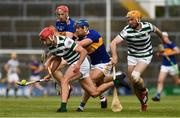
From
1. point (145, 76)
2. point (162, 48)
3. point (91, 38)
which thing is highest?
point (91, 38)

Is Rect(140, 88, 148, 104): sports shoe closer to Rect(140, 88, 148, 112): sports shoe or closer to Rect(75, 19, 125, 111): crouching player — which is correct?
Rect(140, 88, 148, 112): sports shoe

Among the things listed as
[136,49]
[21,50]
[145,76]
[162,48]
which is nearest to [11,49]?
[21,50]

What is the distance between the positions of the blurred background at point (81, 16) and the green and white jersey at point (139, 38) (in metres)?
20.4

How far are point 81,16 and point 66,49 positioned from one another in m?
23.4

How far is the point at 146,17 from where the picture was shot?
135ft

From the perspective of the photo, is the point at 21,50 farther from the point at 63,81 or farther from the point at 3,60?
the point at 63,81

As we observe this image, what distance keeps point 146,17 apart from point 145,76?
3.01m

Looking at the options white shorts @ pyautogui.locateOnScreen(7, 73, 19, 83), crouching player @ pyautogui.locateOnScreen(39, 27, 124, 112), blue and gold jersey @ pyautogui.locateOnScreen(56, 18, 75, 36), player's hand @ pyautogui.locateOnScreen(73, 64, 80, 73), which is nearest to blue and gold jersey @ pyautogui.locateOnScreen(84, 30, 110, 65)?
crouching player @ pyautogui.locateOnScreen(39, 27, 124, 112)

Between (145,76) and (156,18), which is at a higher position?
(156,18)

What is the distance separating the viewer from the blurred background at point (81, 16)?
41.0m

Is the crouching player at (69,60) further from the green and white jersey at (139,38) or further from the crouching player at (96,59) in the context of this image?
the green and white jersey at (139,38)

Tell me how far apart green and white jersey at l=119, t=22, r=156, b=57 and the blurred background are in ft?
67.1

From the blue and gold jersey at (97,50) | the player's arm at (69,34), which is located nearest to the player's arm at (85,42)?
the blue and gold jersey at (97,50)

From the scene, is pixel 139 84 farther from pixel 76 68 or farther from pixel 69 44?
pixel 69 44
